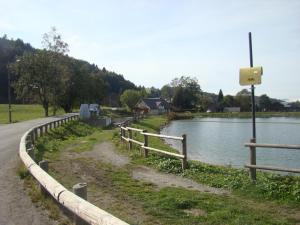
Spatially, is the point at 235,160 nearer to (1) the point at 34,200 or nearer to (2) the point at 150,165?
(2) the point at 150,165

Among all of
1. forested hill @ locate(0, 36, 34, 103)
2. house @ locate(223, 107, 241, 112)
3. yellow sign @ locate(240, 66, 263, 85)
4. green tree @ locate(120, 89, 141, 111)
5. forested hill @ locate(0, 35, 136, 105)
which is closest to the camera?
yellow sign @ locate(240, 66, 263, 85)

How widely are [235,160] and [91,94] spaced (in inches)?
2554

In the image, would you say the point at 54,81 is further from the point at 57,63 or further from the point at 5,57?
the point at 5,57

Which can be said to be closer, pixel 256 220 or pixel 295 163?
pixel 256 220

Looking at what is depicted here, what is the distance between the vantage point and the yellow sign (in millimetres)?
11078

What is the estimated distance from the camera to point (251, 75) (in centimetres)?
1116

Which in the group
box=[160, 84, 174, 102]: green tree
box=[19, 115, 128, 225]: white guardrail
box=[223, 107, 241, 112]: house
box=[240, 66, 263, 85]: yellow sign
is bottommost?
box=[223, 107, 241, 112]: house

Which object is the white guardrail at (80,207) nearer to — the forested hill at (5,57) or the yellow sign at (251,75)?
the yellow sign at (251,75)

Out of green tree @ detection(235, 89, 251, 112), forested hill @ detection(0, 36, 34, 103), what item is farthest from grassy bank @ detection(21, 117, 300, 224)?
green tree @ detection(235, 89, 251, 112)

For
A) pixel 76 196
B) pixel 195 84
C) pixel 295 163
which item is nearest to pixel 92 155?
pixel 295 163

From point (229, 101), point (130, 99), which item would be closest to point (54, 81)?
point (130, 99)

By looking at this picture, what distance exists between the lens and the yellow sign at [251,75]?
36.3 feet

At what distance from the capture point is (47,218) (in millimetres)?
7254

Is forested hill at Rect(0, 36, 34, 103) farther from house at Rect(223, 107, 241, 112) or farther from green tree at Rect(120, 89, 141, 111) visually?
house at Rect(223, 107, 241, 112)
